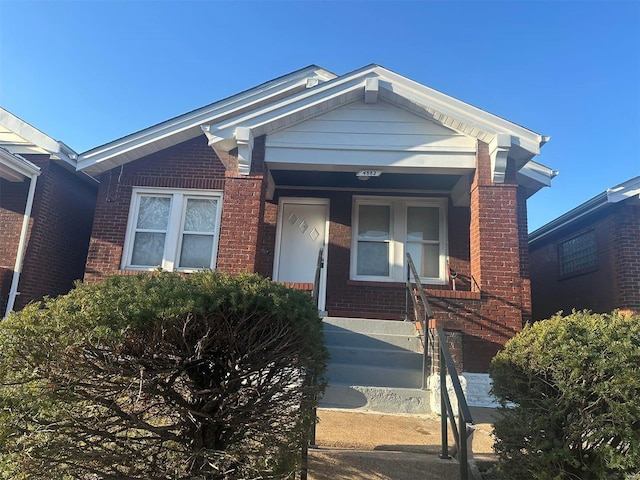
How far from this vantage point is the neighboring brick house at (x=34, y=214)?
7730 mm

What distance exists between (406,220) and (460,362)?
3667 mm

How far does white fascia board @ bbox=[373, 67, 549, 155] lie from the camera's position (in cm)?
661

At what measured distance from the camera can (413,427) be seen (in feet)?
15.0

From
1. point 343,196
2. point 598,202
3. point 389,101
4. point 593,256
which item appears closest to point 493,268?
point 389,101

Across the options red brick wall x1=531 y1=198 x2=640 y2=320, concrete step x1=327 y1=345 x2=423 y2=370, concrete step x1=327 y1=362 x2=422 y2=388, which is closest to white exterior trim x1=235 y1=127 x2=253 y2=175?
concrete step x1=327 y1=345 x2=423 y2=370

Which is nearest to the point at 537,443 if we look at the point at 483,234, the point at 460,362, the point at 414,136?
the point at 460,362

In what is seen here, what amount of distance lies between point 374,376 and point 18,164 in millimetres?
6981

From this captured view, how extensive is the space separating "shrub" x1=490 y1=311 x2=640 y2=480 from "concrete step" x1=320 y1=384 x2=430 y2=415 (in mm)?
2159

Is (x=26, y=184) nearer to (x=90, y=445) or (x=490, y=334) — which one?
(x=90, y=445)

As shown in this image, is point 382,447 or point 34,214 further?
point 34,214

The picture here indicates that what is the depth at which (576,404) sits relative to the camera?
2.78 metres

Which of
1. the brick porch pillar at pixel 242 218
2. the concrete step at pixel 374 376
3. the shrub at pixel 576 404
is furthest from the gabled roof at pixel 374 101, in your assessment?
the shrub at pixel 576 404

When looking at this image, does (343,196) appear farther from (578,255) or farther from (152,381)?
(152,381)

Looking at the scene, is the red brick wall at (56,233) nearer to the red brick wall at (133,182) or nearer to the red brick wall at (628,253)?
the red brick wall at (133,182)
